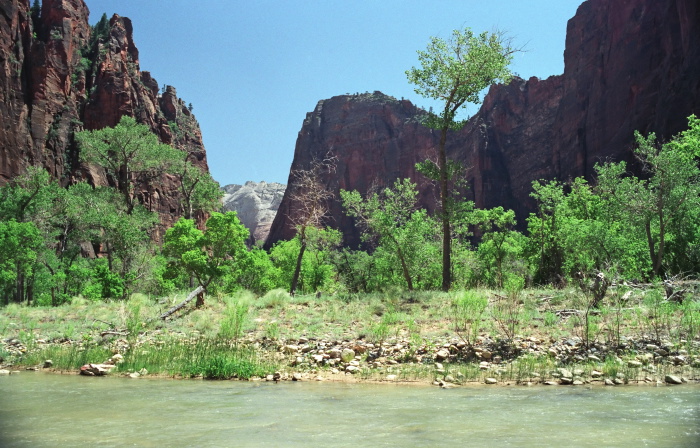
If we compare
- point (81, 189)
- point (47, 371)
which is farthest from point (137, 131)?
point (47, 371)

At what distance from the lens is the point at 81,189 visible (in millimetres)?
42750

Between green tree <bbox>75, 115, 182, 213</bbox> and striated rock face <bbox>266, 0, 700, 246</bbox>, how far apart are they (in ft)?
121

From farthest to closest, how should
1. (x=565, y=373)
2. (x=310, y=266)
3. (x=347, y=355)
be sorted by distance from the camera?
(x=310, y=266) → (x=347, y=355) → (x=565, y=373)

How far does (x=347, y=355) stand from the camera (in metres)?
11.3

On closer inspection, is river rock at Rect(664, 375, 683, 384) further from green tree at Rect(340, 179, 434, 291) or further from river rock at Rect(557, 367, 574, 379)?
green tree at Rect(340, 179, 434, 291)

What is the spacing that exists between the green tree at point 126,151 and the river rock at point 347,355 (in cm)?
3133

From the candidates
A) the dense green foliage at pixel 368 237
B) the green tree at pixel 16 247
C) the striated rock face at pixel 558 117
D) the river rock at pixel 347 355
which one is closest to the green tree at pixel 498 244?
the dense green foliage at pixel 368 237

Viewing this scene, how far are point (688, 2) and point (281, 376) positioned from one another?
73349 millimetres

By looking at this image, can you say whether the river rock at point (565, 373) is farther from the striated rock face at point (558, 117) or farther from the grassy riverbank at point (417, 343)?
the striated rock face at point (558, 117)

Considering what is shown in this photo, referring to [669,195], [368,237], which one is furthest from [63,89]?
[669,195]

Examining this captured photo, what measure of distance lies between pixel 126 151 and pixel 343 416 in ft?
126

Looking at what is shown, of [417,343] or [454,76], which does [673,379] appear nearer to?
[417,343]

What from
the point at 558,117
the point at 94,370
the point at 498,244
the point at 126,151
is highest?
the point at 558,117

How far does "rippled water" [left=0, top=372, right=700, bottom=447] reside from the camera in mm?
5148
